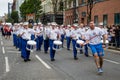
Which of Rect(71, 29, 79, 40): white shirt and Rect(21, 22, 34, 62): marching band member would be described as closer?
Rect(21, 22, 34, 62): marching band member

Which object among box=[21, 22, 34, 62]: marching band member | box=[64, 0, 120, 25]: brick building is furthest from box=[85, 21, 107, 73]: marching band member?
box=[64, 0, 120, 25]: brick building

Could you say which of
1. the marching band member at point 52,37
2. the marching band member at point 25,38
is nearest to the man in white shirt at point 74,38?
the marching band member at point 52,37

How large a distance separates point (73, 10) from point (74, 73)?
47.6 m

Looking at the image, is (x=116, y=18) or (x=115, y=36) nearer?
(x=115, y=36)

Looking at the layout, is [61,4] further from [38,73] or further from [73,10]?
[38,73]

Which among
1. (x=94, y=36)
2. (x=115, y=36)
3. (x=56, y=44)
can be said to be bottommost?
(x=115, y=36)

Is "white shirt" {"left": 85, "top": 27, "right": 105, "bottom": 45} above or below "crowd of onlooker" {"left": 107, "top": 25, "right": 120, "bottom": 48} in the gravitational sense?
above

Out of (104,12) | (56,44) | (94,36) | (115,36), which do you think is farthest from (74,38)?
(104,12)

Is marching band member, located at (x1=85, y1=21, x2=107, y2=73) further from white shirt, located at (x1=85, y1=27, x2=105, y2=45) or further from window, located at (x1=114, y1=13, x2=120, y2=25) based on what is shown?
window, located at (x1=114, y1=13, x2=120, y2=25)

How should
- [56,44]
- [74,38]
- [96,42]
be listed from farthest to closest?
[74,38], [56,44], [96,42]

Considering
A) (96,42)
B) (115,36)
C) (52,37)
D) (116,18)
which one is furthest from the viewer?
(116,18)

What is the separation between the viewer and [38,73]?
14.4m

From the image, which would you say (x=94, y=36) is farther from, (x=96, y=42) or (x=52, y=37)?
(x=52, y=37)

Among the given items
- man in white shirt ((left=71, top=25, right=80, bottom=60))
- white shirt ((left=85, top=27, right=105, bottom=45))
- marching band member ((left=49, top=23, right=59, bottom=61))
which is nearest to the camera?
white shirt ((left=85, top=27, right=105, bottom=45))
